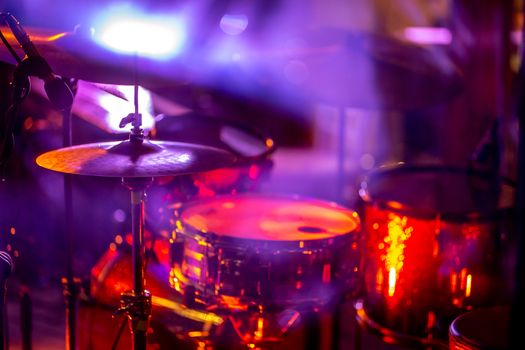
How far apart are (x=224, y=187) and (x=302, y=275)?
636 millimetres

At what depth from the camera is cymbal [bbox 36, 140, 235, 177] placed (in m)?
1.37

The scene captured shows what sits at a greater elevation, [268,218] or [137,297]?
[268,218]

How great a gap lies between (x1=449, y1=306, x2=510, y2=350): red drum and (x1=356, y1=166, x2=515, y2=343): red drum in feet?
1.17

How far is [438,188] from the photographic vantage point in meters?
2.23

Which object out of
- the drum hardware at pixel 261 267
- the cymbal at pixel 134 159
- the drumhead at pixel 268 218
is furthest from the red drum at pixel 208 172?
the cymbal at pixel 134 159

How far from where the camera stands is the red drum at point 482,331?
1.34 meters

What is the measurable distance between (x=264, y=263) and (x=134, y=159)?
1.48ft

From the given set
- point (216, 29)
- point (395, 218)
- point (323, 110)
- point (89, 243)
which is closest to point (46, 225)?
point (89, 243)

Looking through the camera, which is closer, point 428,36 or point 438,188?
point 438,188

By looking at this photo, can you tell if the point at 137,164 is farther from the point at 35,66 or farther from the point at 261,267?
the point at 261,267

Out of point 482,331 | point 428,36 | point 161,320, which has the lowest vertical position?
point 161,320

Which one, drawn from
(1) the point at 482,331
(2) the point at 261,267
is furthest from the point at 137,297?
(1) the point at 482,331

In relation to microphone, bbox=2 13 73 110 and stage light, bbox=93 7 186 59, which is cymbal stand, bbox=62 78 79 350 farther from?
microphone, bbox=2 13 73 110

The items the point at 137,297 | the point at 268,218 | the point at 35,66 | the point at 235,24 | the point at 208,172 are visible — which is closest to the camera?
the point at 35,66
